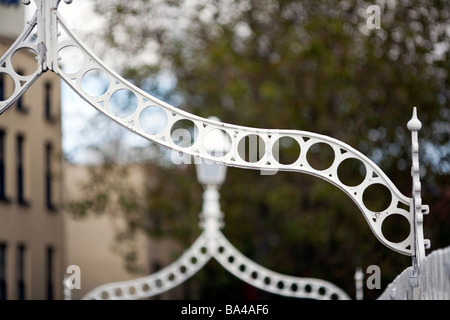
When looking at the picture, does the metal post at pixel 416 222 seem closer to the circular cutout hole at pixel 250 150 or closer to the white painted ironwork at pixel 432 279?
the white painted ironwork at pixel 432 279

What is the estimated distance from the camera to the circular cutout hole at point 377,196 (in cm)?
2780

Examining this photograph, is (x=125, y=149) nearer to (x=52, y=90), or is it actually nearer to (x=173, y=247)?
(x=52, y=90)

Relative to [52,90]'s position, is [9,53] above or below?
below

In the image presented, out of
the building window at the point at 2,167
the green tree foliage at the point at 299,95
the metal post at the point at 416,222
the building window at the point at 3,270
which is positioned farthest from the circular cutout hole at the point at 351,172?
the metal post at the point at 416,222

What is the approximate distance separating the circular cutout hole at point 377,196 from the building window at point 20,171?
12087mm

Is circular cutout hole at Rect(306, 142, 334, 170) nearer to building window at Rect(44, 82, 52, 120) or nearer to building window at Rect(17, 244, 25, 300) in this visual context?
building window at Rect(17, 244, 25, 300)

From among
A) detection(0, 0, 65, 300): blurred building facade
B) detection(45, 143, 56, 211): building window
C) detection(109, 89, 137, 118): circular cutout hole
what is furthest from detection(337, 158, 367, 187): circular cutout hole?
detection(45, 143, 56, 211): building window

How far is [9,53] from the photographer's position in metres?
8.19

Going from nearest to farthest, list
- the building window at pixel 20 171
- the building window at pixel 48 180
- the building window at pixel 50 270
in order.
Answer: the building window at pixel 20 171
the building window at pixel 48 180
the building window at pixel 50 270

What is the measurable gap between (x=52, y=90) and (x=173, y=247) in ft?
58.8

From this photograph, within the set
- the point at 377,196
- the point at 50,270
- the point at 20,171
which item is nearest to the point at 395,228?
the point at 377,196

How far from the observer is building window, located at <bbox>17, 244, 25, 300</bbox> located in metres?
36.0
